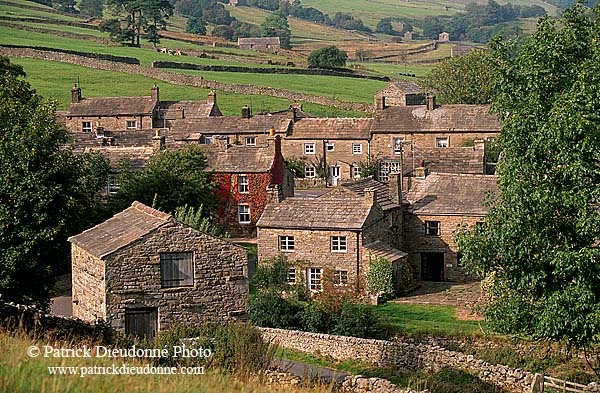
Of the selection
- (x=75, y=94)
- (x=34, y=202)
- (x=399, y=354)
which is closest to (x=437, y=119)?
(x=75, y=94)

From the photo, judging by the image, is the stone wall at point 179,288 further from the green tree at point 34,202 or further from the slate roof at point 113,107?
the slate roof at point 113,107

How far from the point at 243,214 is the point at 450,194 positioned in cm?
1468

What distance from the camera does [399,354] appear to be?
33844 millimetres

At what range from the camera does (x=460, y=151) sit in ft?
214

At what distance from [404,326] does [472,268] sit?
34.4ft

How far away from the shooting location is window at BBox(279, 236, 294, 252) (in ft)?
159

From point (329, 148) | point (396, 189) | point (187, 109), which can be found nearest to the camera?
point (396, 189)

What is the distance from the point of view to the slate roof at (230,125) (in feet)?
270

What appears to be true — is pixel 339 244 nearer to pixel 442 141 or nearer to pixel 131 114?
pixel 442 141

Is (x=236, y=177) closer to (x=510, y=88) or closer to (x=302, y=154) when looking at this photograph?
(x=302, y=154)

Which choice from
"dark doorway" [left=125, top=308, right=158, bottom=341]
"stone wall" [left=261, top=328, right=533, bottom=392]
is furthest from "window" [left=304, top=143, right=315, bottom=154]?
"dark doorway" [left=125, top=308, right=158, bottom=341]

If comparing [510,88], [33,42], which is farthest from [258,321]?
[33,42]

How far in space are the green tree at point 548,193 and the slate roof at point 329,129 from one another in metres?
52.6

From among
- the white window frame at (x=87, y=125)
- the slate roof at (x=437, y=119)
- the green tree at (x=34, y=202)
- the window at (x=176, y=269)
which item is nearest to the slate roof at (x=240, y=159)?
the green tree at (x=34, y=202)
